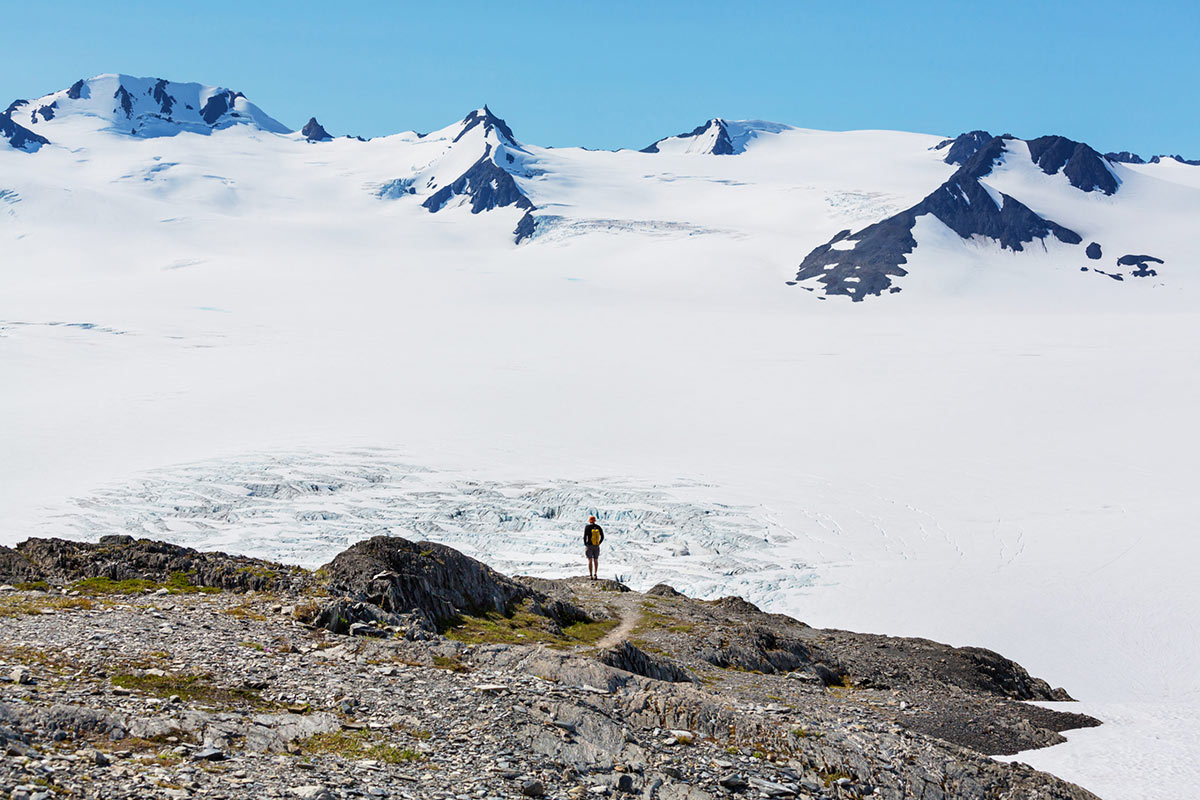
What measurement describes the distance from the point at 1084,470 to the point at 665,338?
7749 cm

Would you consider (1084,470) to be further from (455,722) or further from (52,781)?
(52,781)

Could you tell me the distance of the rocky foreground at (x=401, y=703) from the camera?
12.9 metres

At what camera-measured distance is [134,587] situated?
24.0m

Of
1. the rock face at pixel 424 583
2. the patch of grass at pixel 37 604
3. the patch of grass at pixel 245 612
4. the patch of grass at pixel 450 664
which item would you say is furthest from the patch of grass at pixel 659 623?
the patch of grass at pixel 37 604

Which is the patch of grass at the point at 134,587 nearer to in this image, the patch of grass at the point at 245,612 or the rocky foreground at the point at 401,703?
the rocky foreground at the point at 401,703

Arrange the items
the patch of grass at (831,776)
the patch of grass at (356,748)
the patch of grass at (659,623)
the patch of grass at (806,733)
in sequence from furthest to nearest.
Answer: the patch of grass at (659,623), the patch of grass at (806,733), the patch of grass at (831,776), the patch of grass at (356,748)

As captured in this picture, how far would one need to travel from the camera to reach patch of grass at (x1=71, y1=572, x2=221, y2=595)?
76.4 ft

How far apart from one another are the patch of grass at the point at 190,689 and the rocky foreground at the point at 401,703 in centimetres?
5

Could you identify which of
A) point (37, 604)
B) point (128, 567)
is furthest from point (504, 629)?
point (37, 604)

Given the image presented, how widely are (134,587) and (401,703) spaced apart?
471 inches

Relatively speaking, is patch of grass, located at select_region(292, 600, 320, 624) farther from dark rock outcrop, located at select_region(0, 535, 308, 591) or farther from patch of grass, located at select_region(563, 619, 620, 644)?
patch of grass, located at select_region(563, 619, 620, 644)

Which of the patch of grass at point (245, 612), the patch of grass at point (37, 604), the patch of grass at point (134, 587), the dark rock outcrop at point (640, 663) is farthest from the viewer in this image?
the patch of grass at point (134, 587)

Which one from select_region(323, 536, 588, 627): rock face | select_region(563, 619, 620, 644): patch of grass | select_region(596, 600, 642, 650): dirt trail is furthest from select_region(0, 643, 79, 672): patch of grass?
select_region(596, 600, 642, 650): dirt trail

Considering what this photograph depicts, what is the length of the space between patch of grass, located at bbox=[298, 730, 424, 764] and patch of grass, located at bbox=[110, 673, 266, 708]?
1.63 m
